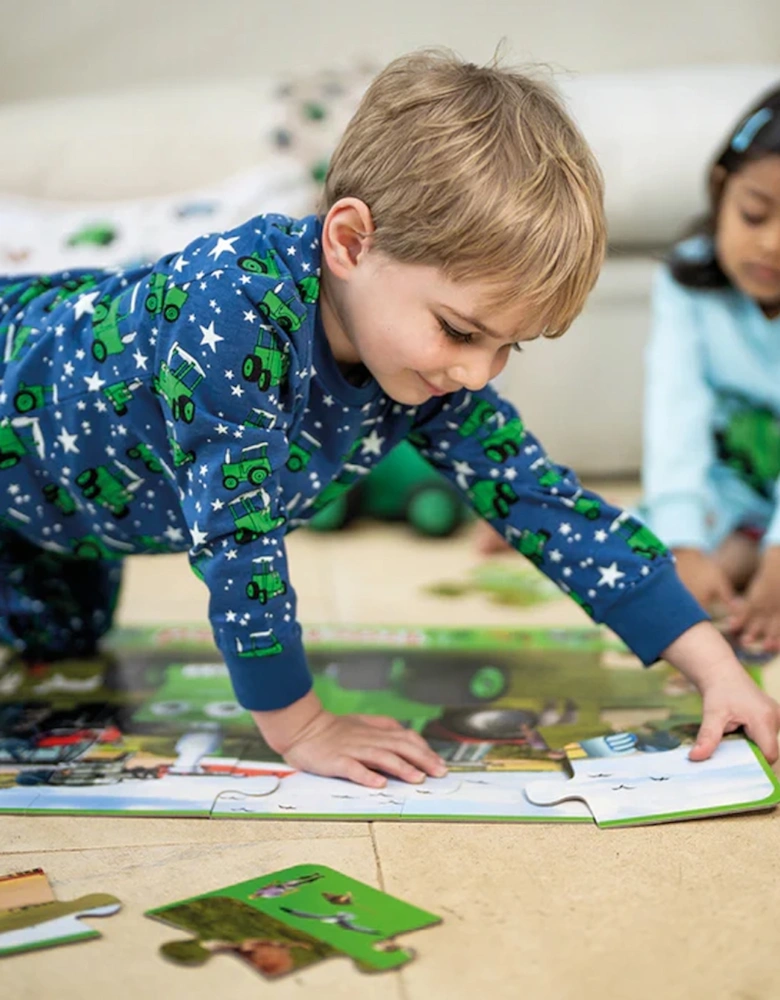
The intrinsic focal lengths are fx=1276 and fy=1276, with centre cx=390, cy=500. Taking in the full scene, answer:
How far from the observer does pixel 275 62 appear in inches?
91.7

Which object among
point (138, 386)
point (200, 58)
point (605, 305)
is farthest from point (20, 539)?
point (200, 58)

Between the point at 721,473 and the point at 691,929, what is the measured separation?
95 cm

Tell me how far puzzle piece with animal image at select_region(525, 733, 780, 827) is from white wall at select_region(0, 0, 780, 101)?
64.3 inches

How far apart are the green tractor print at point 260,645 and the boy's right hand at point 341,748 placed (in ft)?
0.19

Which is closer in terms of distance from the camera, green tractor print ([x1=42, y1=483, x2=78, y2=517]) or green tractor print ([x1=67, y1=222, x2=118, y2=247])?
green tractor print ([x1=42, y1=483, x2=78, y2=517])

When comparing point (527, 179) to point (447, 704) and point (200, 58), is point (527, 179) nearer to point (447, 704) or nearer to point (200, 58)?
point (447, 704)

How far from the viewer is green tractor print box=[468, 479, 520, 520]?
1063 mm

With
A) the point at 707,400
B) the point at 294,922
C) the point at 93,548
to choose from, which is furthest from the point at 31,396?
the point at 707,400

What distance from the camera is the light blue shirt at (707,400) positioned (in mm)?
1525

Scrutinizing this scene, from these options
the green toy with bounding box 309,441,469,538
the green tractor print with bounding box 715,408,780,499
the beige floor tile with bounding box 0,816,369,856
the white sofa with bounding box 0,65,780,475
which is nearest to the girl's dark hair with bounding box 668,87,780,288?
the green tractor print with bounding box 715,408,780,499

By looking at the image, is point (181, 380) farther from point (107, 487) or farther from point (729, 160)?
point (729, 160)

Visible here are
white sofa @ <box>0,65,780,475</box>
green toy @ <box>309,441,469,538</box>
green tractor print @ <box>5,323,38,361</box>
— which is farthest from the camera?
white sofa @ <box>0,65,780,475</box>

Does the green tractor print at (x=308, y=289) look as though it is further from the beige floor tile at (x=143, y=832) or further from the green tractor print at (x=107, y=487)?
the beige floor tile at (x=143, y=832)

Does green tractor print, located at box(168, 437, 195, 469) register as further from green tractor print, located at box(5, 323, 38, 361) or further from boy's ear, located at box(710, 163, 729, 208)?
boy's ear, located at box(710, 163, 729, 208)
